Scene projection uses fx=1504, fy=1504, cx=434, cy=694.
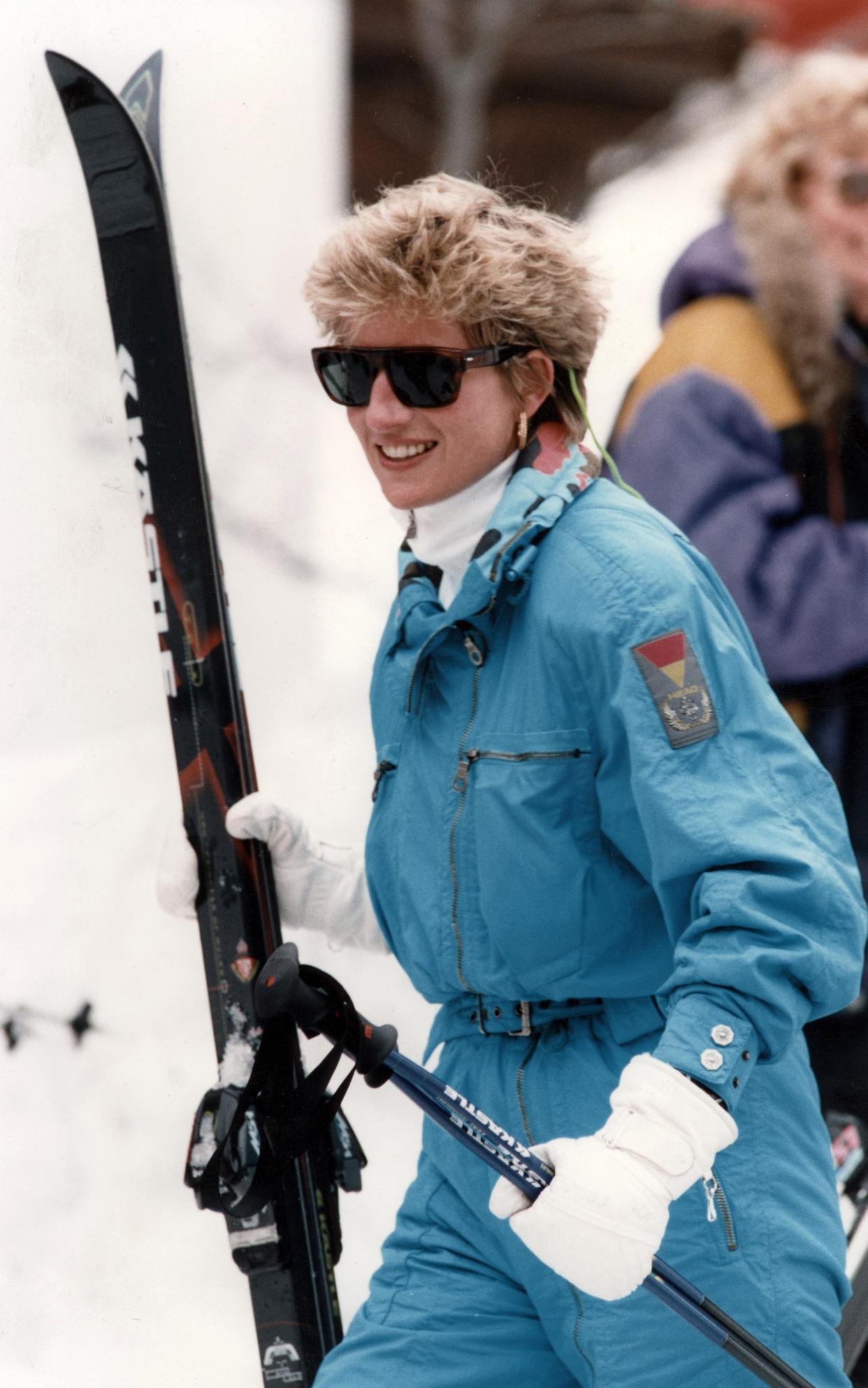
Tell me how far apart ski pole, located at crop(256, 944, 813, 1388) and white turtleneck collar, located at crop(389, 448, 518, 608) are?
0.53 metres

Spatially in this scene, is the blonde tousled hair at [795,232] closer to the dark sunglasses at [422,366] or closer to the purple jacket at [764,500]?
the purple jacket at [764,500]

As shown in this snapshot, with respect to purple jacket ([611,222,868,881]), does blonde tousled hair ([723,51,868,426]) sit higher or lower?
higher

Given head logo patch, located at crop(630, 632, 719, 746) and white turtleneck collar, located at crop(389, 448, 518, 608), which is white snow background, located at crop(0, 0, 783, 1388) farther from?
head logo patch, located at crop(630, 632, 719, 746)

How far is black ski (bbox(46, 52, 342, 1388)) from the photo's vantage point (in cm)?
235

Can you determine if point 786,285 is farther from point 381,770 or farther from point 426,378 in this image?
point 381,770

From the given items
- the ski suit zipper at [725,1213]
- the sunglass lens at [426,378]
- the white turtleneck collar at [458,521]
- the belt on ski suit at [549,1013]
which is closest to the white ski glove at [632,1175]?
the ski suit zipper at [725,1213]

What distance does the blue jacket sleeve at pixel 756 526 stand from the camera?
2631mm

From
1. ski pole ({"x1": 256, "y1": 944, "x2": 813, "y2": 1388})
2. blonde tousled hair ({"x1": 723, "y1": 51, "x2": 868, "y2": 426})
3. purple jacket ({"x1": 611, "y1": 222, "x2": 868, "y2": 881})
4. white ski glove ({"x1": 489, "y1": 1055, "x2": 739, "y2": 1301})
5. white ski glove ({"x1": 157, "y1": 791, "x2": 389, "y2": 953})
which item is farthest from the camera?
purple jacket ({"x1": 611, "y1": 222, "x2": 868, "y2": 881})

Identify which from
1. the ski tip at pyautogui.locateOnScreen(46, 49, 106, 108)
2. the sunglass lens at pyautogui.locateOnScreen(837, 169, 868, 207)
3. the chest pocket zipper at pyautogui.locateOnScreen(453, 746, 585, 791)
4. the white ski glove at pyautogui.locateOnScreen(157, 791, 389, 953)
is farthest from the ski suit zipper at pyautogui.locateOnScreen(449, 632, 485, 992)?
the ski tip at pyautogui.locateOnScreen(46, 49, 106, 108)

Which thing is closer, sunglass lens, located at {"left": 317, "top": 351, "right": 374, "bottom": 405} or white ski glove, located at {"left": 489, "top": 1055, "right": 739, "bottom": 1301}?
white ski glove, located at {"left": 489, "top": 1055, "right": 739, "bottom": 1301}

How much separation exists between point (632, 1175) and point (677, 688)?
1.60 ft

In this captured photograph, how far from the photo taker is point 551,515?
1.74 m

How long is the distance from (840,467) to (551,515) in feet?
3.44

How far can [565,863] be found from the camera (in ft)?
5.44
